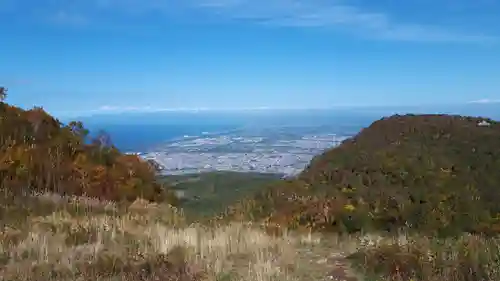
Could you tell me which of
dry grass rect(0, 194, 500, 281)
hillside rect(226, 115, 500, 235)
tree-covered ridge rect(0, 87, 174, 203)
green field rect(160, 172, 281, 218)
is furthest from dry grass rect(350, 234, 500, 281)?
green field rect(160, 172, 281, 218)

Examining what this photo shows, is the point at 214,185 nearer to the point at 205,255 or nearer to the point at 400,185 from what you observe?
the point at 400,185

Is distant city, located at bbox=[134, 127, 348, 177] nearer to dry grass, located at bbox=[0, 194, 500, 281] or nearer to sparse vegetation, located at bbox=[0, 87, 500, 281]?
sparse vegetation, located at bbox=[0, 87, 500, 281]

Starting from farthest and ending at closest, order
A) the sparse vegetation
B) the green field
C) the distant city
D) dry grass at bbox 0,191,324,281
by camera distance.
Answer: the distant city < the green field < the sparse vegetation < dry grass at bbox 0,191,324,281

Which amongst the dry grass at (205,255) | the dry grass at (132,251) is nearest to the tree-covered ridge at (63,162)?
the dry grass at (132,251)

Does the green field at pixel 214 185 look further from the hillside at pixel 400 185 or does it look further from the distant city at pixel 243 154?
the hillside at pixel 400 185

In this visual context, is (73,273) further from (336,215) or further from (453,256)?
(336,215)

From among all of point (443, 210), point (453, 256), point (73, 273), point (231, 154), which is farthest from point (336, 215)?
point (231, 154)

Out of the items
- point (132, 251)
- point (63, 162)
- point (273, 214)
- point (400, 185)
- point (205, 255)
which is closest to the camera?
point (132, 251)

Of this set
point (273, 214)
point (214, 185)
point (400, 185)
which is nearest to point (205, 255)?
point (273, 214)
